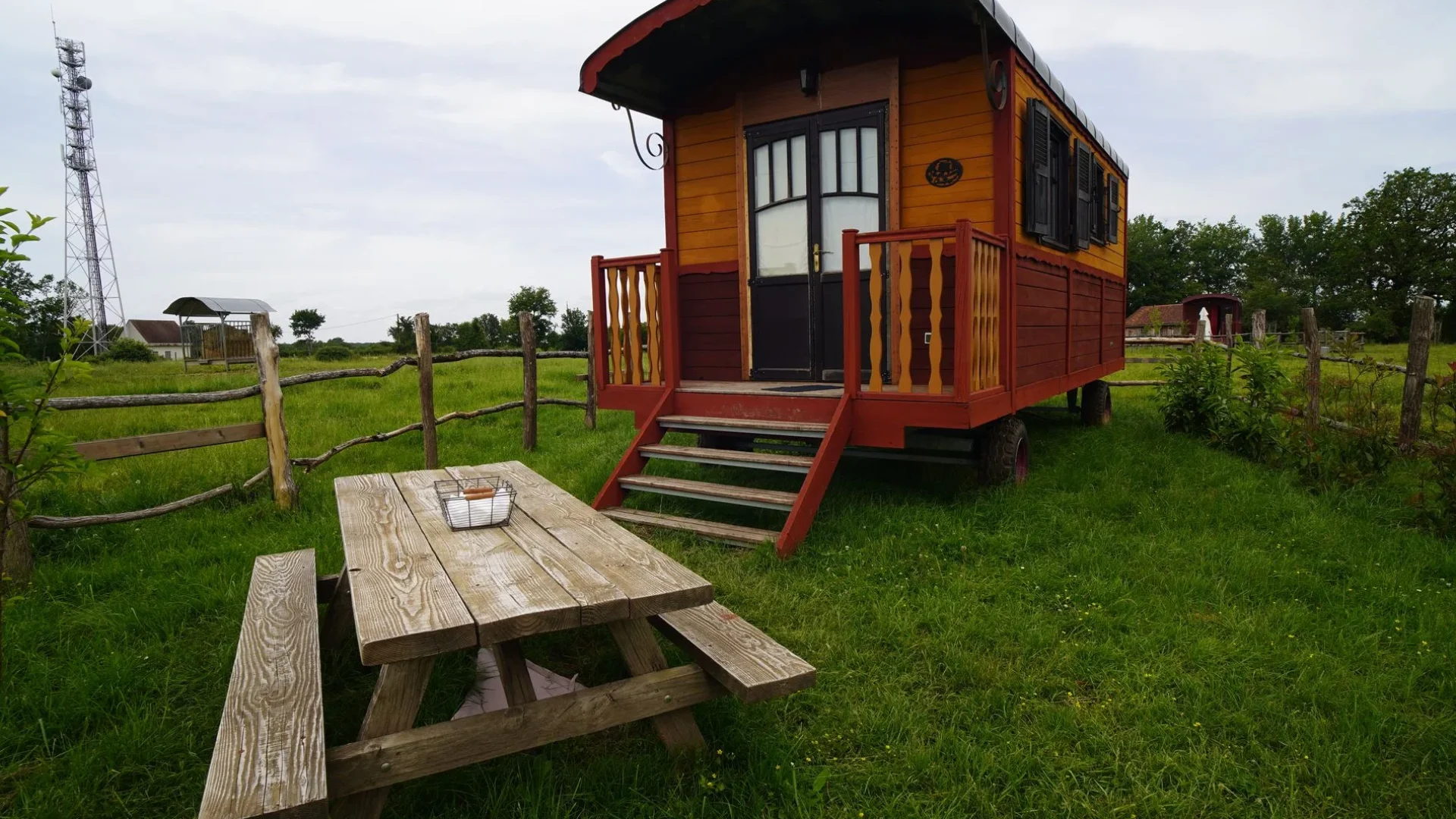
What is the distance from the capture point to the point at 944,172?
17.9ft

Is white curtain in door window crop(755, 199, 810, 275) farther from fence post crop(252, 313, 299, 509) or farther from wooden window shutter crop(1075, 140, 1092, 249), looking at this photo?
fence post crop(252, 313, 299, 509)

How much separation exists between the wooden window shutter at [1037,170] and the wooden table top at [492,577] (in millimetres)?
4159

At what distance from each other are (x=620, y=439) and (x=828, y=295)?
298 centimetres

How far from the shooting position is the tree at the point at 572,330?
39312 millimetres

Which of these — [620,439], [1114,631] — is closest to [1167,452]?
[1114,631]

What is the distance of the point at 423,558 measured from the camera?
7.46 ft

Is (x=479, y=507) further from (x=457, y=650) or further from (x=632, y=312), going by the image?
(x=632, y=312)

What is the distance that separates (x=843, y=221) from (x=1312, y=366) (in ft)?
14.9

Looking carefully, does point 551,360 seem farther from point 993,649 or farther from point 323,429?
point 993,649

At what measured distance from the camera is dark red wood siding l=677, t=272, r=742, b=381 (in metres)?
6.40

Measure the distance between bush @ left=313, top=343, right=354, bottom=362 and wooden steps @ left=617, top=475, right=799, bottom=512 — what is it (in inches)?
724

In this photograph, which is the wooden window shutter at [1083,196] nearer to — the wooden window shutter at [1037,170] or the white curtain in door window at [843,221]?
the wooden window shutter at [1037,170]

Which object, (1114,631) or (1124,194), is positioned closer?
(1114,631)

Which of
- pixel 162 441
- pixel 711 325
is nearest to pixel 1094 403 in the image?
pixel 711 325
